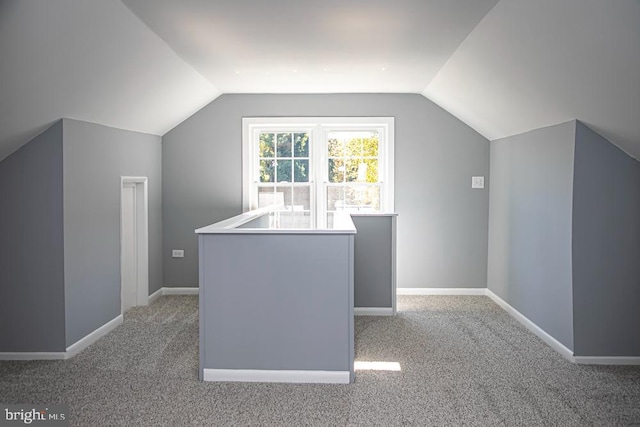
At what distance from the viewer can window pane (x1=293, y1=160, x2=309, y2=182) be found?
23.9 ft

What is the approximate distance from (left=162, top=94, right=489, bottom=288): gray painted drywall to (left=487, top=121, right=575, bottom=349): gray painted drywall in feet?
0.97

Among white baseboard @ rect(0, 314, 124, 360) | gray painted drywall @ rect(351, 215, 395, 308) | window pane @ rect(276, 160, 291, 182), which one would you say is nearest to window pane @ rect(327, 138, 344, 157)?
window pane @ rect(276, 160, 291, 182)

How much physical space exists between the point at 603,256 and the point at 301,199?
148 inches

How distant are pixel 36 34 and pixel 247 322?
219cm

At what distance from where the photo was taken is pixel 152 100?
5.62 metres

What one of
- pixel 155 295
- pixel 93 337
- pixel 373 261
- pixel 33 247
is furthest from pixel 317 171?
pixel 33 247

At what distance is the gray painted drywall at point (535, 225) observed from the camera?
4.63m

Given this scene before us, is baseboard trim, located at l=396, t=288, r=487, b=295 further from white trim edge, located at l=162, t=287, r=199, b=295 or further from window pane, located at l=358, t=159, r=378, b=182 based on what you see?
white trim edge, located at l=162, t=287, r=199, b=295

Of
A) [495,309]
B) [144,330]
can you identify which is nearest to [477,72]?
[495,309]

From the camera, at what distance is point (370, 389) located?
3.91 m

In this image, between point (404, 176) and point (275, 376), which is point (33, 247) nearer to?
point (275, 376)

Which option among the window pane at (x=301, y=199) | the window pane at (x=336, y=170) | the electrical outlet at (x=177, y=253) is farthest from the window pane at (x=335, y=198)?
the electrical outlet at (x=177, y=253)

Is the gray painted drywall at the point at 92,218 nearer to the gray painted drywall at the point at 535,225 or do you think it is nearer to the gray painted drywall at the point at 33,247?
the gray painted drywall at the point at 33,247

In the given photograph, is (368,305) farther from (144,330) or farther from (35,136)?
(35,136)
